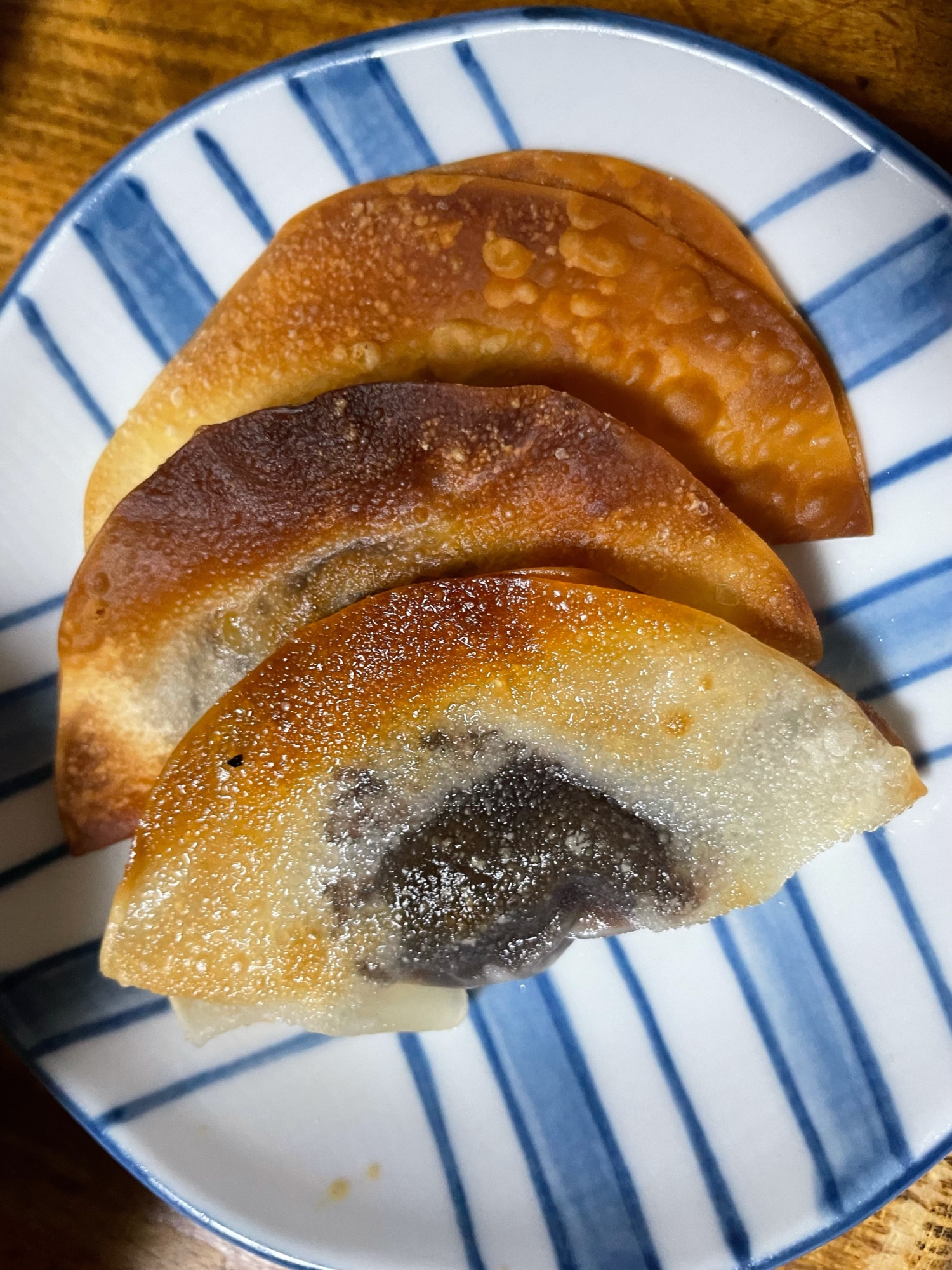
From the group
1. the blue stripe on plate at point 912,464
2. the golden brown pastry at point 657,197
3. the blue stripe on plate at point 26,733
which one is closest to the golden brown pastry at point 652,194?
the golden brown pastry at point 657,197

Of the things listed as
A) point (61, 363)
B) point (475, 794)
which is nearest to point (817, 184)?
point (475, 794)

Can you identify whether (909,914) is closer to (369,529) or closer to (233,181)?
(369,529)

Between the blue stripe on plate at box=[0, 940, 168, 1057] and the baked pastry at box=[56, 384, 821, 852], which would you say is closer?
the baked pastry at box=[56, 384, 821, 852]

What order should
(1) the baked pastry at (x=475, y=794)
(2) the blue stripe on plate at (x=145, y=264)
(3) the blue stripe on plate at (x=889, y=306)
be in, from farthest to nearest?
1. (2) the blue stripe on plate at (x=145, y=264)
2. (3) the blue stripe on plate at (x=889, y=306)
3. (1) the baked pastry at (x=475, y=794)

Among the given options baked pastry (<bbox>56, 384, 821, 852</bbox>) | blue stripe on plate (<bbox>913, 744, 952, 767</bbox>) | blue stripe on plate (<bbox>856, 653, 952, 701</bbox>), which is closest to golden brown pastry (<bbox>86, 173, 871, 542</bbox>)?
baked pastry (<bbox>56, 384, 821, 852</bbox>)

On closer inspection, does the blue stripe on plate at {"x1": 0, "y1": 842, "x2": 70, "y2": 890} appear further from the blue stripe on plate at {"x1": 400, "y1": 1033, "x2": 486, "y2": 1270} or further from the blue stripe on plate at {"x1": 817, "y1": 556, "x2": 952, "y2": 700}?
the blue stripe on plate at {"x1": 817, "y1": 556, "x2": 952, "y2": 700}

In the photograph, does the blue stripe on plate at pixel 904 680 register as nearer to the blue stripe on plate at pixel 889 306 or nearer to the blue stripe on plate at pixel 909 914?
the blue stripe on plate at pixel 909 914

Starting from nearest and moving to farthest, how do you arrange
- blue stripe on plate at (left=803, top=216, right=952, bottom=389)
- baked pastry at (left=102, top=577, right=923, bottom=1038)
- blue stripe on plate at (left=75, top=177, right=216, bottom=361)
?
baked pastry at (left=102, top=577, right=923, bottom=1038)
blue stripe on plate at (left=803, top=216, right=952, bottom=389)
blue stripe on plate at (left=75, top=177, right=216, bottom=361)
